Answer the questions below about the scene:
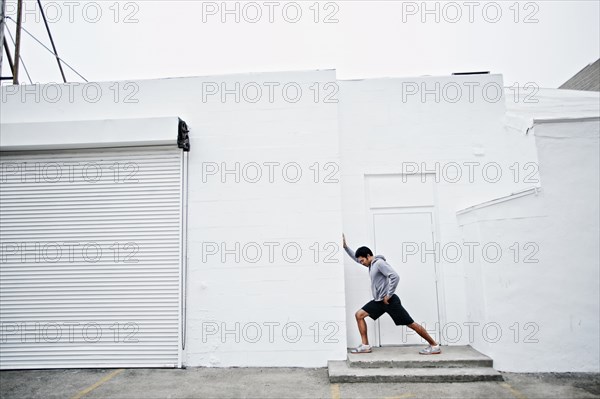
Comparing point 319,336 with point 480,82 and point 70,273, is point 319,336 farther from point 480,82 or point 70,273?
point 480,82

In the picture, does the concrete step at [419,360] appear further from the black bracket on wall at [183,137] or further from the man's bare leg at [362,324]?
the black bracket on wall at [183,137]

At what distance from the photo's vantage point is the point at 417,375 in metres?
5.55

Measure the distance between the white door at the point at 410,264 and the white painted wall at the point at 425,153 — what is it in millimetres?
36

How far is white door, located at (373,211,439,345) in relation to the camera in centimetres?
685

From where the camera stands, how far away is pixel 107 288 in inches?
267

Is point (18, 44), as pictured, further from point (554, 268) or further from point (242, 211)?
point (554, 268)

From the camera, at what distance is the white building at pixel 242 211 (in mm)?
6566

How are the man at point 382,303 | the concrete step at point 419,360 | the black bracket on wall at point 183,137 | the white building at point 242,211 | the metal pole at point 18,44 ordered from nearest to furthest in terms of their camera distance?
1. the concrete step at point 419,360
2. the man at point 382,303
3. the white building at point 242,211
4. the black bracket on wall at point 183,137
5. the metal pole at point 18,44

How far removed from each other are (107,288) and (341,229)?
152 inches

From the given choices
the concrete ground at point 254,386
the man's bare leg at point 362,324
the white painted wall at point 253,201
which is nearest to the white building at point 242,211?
the white painted wall at point 253,201

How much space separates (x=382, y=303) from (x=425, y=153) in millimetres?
2738

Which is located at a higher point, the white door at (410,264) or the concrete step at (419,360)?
the white door at (410,264)

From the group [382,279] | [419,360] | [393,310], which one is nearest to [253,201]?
[382,279]

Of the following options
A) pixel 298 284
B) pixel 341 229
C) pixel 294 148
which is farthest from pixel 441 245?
pixel 294 148
